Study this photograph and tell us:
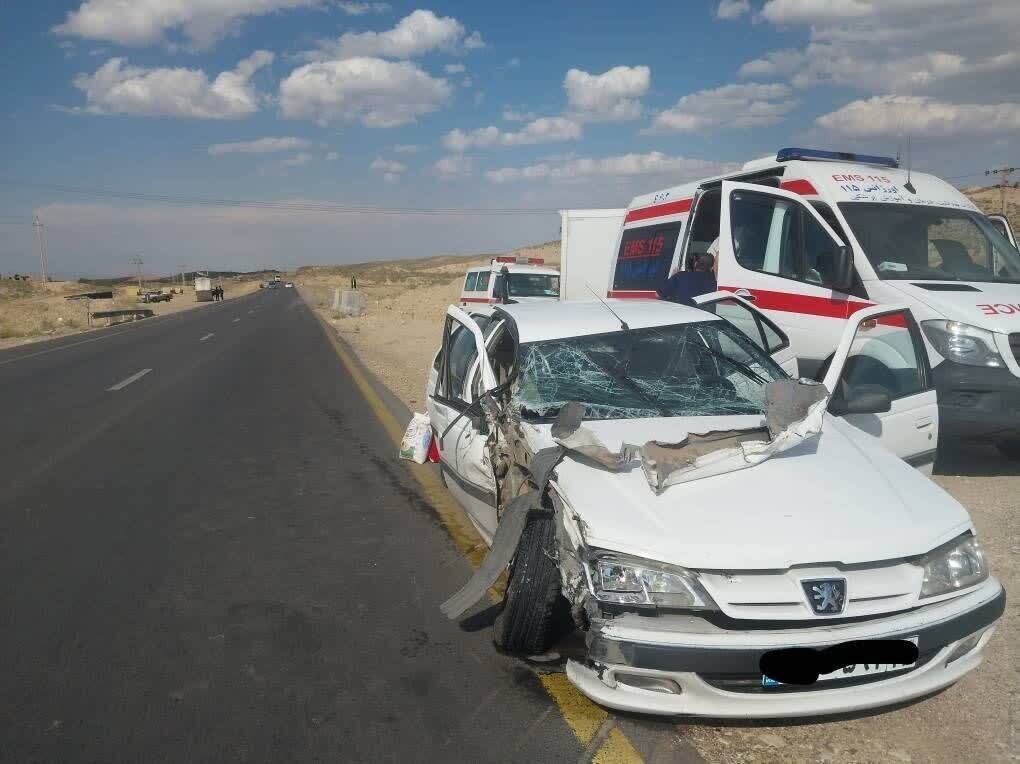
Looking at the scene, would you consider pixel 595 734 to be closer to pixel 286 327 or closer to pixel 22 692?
pixel 22 692

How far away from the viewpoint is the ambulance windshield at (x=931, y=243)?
7703mm

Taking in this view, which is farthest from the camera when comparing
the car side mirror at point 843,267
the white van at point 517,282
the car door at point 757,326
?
the white van at point 517,282

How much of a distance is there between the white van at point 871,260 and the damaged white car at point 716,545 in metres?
2.30

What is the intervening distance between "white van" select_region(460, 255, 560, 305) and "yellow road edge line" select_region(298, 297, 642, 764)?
6.40 m

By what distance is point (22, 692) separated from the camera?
351 centimetres

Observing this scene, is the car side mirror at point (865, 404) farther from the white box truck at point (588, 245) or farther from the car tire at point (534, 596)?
the white box truck at point (588, 245)

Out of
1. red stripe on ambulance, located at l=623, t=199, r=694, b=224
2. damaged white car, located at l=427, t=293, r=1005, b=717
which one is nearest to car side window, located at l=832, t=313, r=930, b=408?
damaged white car, located at l=427, t=293, r=1005, b=717

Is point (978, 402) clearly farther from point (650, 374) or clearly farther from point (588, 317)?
point (588, 317)

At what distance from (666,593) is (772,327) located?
11.1ft

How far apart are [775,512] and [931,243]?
6.01 metres

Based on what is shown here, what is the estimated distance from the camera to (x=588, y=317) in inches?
206

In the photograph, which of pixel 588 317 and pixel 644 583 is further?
pixel 588 317

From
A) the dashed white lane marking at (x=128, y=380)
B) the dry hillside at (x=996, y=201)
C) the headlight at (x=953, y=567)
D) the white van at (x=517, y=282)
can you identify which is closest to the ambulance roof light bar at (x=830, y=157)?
the headlight at (x=953, y=567)

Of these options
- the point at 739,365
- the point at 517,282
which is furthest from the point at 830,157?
the point at 517,282
